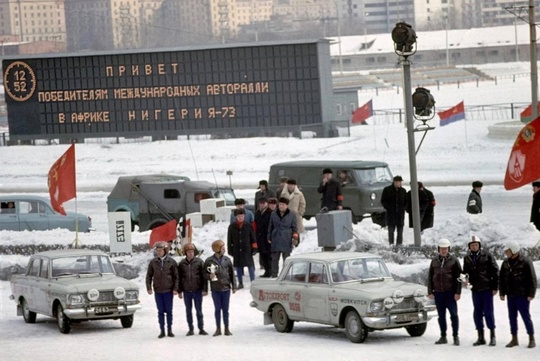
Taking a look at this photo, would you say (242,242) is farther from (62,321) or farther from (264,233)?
(62,321)

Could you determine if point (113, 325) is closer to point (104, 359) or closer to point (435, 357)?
point (104, 359)

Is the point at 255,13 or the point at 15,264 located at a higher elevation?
the point at 255,13

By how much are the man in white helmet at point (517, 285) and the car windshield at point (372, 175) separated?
1567cm

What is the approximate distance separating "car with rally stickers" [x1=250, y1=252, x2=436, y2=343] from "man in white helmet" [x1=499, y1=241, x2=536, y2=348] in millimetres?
1192

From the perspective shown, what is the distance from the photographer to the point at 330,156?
55.2 m

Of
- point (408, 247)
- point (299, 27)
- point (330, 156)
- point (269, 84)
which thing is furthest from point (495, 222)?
point (299, 27)

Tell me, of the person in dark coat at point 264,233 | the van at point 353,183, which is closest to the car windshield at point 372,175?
the van at point 353,183

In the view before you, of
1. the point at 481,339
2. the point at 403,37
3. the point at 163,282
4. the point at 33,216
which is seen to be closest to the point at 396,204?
the point at 403,37

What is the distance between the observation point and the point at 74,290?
18.0 metres

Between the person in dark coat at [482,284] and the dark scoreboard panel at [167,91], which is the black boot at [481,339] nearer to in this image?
the person in dark coat at [482,284]

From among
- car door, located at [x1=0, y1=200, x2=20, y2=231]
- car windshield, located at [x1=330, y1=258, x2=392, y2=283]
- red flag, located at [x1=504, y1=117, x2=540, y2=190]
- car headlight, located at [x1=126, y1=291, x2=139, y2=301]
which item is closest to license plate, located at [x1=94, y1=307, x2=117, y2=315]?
car headlight, located at [x1=126, y1=291, x2=139, y2=301]

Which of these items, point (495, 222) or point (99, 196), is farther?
point (99, 196)

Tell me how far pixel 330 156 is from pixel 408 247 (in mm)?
32326

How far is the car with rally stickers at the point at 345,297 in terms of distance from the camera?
15930 mm
